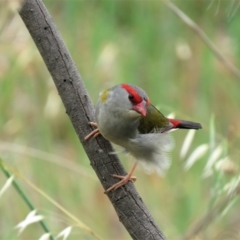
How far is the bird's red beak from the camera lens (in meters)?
1.87

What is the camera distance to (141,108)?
1.87 metres

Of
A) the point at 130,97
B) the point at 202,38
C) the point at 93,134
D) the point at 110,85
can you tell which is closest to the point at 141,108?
the point at 130,97

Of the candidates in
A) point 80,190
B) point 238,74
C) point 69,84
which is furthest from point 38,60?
point 69,84

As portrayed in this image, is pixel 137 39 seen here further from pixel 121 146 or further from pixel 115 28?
pixel 121 146

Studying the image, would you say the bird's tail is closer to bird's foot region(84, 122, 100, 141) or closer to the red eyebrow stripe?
the red eyebrow stripe

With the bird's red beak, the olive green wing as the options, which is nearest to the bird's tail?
the olive green wing

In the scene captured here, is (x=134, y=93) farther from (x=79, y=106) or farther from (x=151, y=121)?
(x=79, y=106)

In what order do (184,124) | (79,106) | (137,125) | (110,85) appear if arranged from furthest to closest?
(110,85), (184,124), (137,125), (79,106)

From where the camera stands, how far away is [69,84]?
1412 mm

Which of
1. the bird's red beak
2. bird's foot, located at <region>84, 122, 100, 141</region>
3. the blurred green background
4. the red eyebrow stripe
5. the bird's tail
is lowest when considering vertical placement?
bird's foot, located at <region>84, 122, 100, 141</region>

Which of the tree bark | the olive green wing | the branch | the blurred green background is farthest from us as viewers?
the blurred green background

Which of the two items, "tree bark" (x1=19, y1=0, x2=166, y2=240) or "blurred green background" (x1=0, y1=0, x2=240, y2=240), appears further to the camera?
"blurred green background" (x1=0, y1=0, x2=240, y2=240)

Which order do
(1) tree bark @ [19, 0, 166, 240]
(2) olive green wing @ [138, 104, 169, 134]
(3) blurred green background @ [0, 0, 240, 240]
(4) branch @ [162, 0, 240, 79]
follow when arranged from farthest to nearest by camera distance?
1. (3) blurred green background @ [0, 0, 240, 240]
2. (2) olive green wing @ [138, 104, 169, 134]
3. (4) branch @ [162, 0, 240, 79]
4. (1) tree bark @ [19, 0, 166, 240]

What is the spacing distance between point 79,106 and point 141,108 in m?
0.47
